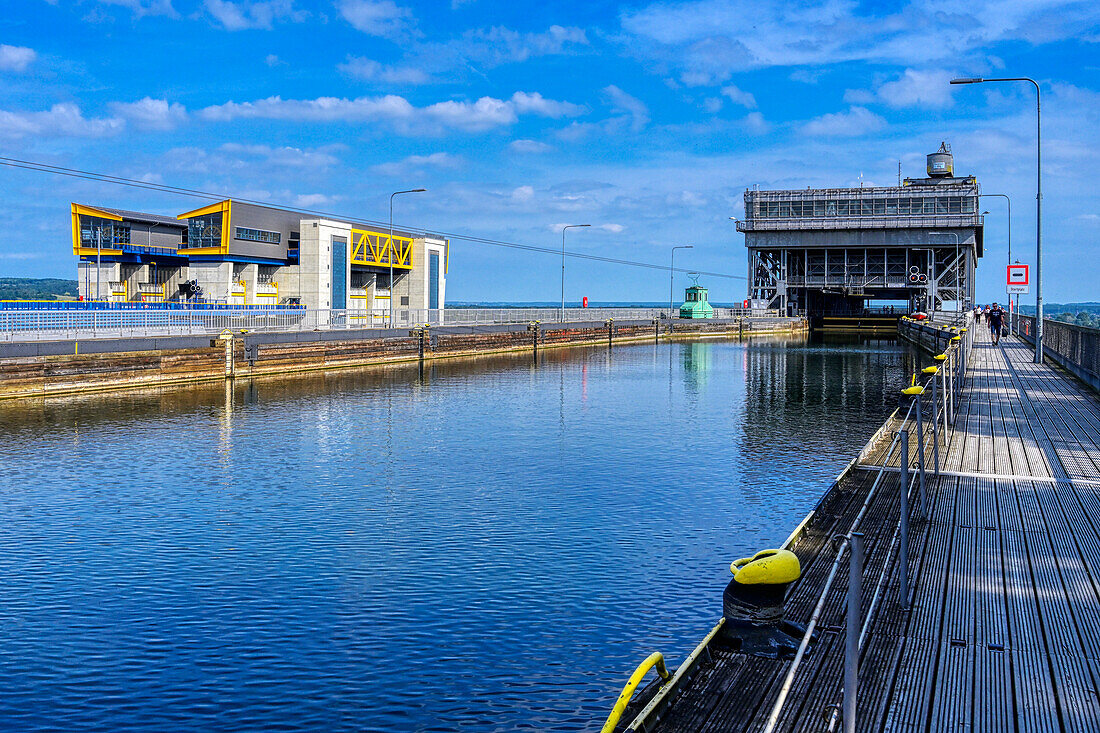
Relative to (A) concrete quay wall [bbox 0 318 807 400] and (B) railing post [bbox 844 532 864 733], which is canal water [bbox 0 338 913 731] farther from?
(A) concrete quay wall [bbox 0 318 807 400]

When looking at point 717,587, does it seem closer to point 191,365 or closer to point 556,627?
point 556,627

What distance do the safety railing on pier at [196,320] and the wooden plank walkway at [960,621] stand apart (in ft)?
123

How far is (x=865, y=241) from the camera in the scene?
115000mm

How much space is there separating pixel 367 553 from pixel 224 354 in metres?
31.2

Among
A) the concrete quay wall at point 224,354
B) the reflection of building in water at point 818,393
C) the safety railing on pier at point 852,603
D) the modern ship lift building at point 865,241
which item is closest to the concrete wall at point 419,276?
the concrete quay wall at point 224,354

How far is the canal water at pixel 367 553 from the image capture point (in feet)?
32.7

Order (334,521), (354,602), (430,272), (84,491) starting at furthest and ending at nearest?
(430,272) → (84,491) → (334,521) → (354,602)

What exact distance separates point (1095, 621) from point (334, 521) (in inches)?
486

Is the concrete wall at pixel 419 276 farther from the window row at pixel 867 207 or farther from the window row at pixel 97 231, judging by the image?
the window row at pixel 867 207

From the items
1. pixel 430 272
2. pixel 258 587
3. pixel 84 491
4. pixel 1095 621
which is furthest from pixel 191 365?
pixel 430 272

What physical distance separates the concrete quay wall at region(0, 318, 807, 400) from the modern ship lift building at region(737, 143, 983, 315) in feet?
179

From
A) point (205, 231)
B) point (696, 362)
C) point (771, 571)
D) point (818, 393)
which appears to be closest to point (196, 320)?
point (696, 362)

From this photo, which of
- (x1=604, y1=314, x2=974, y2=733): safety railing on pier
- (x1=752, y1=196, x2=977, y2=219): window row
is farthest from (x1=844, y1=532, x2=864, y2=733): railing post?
(x1=752, y1=196, x2=977, y2=219): window row

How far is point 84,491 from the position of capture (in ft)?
64.4
